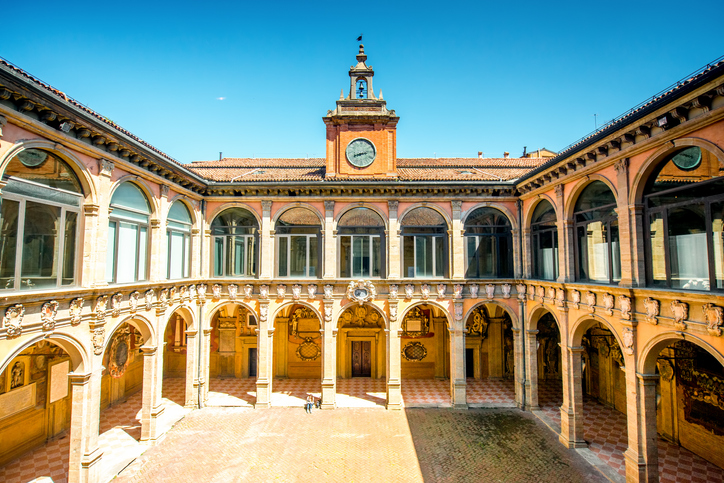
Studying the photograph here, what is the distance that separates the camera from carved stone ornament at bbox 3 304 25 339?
356 inches

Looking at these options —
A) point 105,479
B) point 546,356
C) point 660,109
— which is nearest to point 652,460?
point 660,109

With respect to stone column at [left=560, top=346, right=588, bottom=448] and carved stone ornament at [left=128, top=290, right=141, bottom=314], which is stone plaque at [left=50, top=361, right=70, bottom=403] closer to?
carved stone ornament at [left=128, top=290, right=141, bottom=314]

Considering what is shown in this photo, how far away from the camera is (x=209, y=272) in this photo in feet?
62.7

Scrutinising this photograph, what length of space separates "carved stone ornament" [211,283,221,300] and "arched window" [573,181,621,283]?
658 inches

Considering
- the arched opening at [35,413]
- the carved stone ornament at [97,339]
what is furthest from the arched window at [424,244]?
the arched opening at [35,413]

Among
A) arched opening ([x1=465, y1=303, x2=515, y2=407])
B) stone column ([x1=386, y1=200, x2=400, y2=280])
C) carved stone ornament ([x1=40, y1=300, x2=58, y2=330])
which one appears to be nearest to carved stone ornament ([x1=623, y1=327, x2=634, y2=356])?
stone column ([x1=386, y1=200, x2=400, y2=280])

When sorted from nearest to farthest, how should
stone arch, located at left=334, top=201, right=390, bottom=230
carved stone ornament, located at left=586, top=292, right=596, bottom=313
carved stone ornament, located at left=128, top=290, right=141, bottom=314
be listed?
carved stone ornament, located at left=586, top=292, right=596, bottom=313 → carved stone ornament, located at left=128, top=290, right=141, bottom=314 → stone arch, located at left=334, top=201, right=390, bottom=230

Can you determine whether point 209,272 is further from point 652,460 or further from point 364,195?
point 652,460

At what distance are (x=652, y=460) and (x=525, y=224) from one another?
10567mm

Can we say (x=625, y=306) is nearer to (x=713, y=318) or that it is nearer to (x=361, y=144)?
(x=713, y=318)

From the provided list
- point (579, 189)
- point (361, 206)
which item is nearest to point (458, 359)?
point (361, 206)

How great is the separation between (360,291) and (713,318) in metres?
12.9

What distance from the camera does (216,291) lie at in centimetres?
1870

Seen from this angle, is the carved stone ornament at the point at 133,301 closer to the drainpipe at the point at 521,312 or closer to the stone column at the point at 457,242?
the stone column at the point at 457,242
